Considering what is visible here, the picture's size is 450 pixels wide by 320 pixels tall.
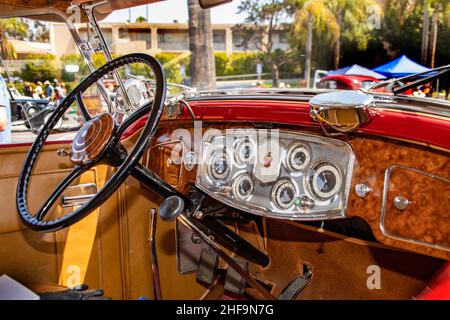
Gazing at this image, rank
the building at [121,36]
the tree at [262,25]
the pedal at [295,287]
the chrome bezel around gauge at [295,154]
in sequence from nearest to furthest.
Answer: the chrome bezel around gauge at [295,154], the pedal at [295,287], the building at [121,36], the tree at [262,25]

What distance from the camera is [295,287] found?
189cm

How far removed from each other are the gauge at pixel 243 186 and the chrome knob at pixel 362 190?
1.25 feet

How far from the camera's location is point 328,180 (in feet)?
4.52

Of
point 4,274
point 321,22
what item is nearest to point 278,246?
point 4,274

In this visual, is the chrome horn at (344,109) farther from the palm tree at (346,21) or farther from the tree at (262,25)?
the palm tree at (346,21)

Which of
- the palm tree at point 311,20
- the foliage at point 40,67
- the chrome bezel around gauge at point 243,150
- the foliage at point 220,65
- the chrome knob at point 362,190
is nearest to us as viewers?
the chrome knob at point 362,190

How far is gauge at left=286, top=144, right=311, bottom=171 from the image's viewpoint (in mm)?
1431

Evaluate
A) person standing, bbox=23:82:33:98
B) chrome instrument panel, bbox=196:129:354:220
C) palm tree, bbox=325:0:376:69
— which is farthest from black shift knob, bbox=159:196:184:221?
palm tree, bbox=325:0:376:69

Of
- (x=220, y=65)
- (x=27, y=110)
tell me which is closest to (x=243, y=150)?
(x=27, y=110)

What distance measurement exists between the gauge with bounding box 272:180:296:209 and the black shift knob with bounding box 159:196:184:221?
1.28 feet

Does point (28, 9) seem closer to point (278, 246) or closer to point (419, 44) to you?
point (278, 246)

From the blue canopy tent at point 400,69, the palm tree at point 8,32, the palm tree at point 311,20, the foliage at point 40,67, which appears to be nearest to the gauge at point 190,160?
the palm tree at point 8,32

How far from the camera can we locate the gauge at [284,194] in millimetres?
1457
